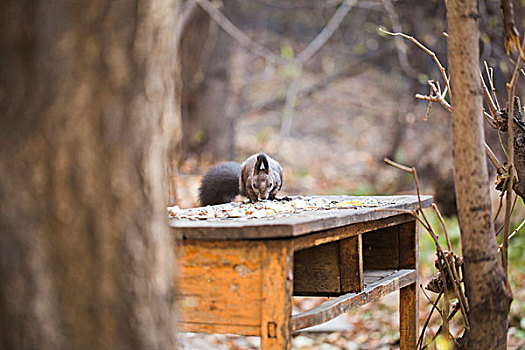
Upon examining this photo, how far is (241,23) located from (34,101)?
11.4 m

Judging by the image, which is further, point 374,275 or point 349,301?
point 374,275

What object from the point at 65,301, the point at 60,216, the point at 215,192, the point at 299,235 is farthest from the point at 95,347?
the point at 215,192

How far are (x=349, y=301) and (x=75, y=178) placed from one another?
140 centimetres

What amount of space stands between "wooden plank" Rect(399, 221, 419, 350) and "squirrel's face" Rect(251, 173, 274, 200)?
2.28 ft

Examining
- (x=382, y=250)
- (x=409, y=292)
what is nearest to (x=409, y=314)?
(x=409, y=292)

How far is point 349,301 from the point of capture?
2592mm

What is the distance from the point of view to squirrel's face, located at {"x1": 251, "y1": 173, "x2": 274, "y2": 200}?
3451 millimetres

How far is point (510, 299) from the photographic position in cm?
230

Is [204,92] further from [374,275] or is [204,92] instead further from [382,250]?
[374,275]

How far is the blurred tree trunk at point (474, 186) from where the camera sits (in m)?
2.28

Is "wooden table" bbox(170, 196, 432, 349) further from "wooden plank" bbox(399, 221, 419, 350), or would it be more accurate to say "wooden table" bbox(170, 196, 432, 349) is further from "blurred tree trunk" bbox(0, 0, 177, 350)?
"wooden plank" bbox(399, 221, 419, 350)

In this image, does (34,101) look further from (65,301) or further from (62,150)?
(65,301)

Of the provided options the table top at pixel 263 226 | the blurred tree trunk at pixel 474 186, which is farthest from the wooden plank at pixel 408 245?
the blurred tree trunk at pixel 474 186

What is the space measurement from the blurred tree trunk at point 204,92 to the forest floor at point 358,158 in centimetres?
32
